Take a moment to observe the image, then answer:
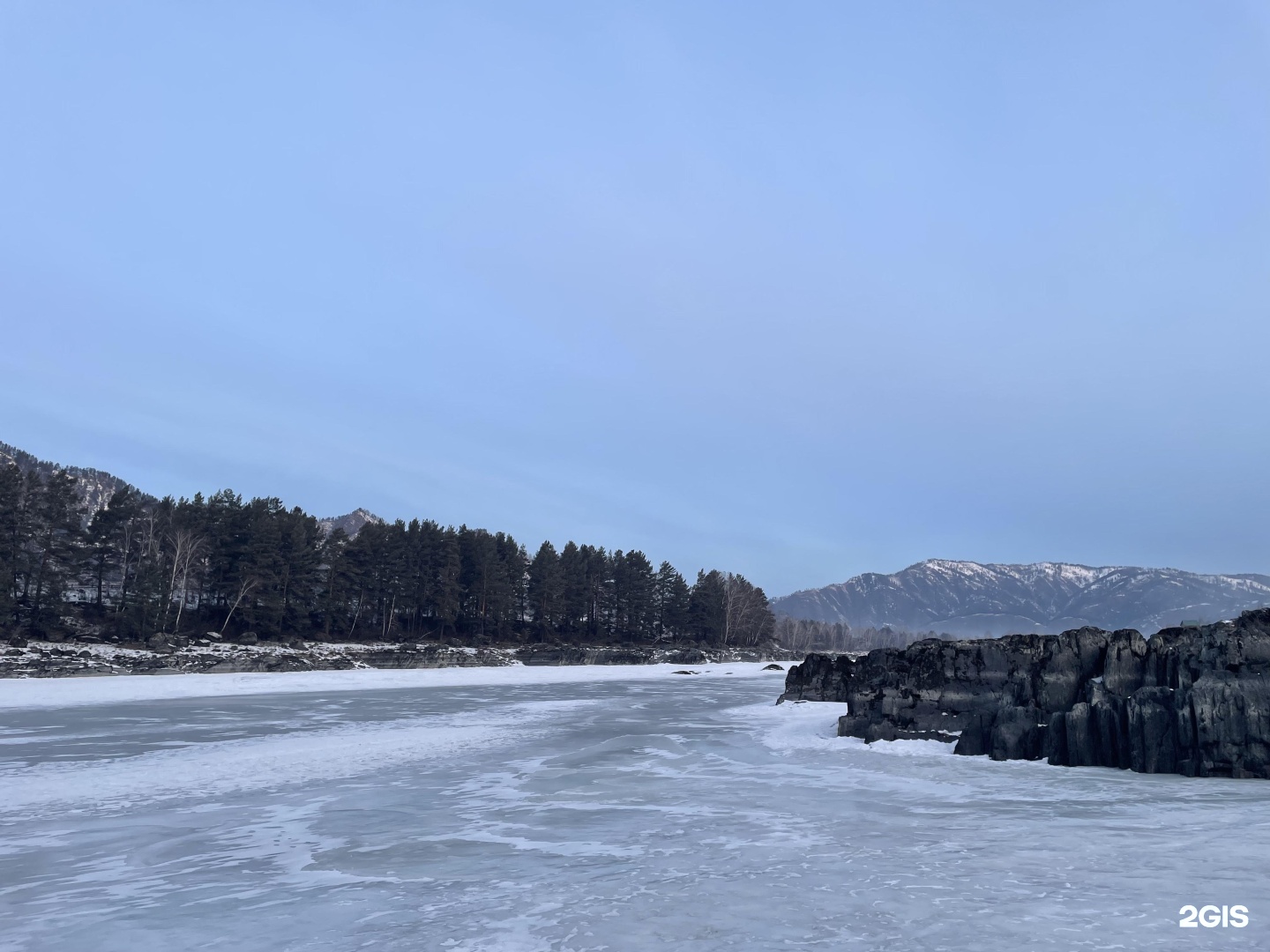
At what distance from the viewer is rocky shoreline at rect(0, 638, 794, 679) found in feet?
145

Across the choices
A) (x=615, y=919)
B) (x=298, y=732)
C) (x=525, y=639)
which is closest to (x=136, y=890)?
(x=615, y=919)

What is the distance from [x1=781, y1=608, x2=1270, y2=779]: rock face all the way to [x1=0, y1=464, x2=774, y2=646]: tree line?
57.8 metres

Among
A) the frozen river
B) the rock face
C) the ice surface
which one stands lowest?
the ice surface

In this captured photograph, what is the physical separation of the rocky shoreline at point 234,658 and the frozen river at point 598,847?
2737cm

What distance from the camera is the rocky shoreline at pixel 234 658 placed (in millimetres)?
44344

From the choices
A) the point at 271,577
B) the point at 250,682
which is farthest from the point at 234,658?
the point at 271,577

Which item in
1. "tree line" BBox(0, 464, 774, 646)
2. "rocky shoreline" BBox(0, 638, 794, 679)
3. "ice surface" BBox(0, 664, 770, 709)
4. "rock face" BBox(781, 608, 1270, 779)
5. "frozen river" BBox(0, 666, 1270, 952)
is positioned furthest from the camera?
"tree line" BBox(0, 464, 774, 646)

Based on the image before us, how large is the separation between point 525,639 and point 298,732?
7782cm

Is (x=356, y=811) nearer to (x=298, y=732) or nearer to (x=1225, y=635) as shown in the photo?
(x=298, y=732)

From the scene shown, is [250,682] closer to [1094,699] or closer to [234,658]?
[234,658]

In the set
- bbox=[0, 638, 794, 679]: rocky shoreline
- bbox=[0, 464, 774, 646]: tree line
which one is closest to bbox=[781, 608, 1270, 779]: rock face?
bbox=[0, 638, 794, 679]: rocky shoreline

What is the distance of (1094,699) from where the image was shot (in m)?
18.1

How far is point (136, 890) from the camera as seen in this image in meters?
8.28

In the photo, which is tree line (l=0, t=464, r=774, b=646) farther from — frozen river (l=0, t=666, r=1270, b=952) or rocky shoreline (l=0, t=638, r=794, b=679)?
frozen river (l=0, t=666, r=1270, b=952)
